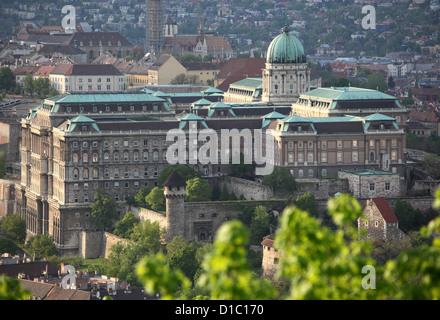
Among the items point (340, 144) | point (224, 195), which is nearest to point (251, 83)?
point (340, 144)

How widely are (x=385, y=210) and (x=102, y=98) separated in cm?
4005

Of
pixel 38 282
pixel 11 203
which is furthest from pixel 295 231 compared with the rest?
pixel 11 203

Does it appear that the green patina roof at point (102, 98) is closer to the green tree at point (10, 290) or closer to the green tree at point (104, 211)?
the green tree at point (104, 211)

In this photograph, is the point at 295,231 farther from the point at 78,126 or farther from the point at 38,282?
the point at 78,126

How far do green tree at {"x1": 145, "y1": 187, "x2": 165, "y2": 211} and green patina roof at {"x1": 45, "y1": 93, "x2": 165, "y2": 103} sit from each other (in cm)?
2127

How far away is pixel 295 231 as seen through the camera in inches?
1604

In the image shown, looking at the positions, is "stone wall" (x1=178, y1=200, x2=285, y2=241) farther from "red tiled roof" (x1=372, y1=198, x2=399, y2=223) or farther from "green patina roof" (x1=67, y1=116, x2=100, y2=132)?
"green patina roof" (x1=67, y1=116, x2=100, y2=132)

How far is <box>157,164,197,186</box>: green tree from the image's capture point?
131 m

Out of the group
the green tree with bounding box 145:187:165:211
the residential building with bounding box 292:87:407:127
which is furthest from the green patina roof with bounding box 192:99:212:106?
the green tree with bounding box 145:187:165:211

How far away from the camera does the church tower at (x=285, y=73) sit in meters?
164

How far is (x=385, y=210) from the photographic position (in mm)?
117875

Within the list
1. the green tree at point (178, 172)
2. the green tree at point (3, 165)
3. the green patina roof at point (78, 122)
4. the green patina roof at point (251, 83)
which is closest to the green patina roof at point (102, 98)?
the green patina roof at point (78, 122)

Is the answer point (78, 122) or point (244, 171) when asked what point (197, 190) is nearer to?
point (244, 171)

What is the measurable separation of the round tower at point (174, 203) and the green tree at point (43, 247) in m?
13.2
